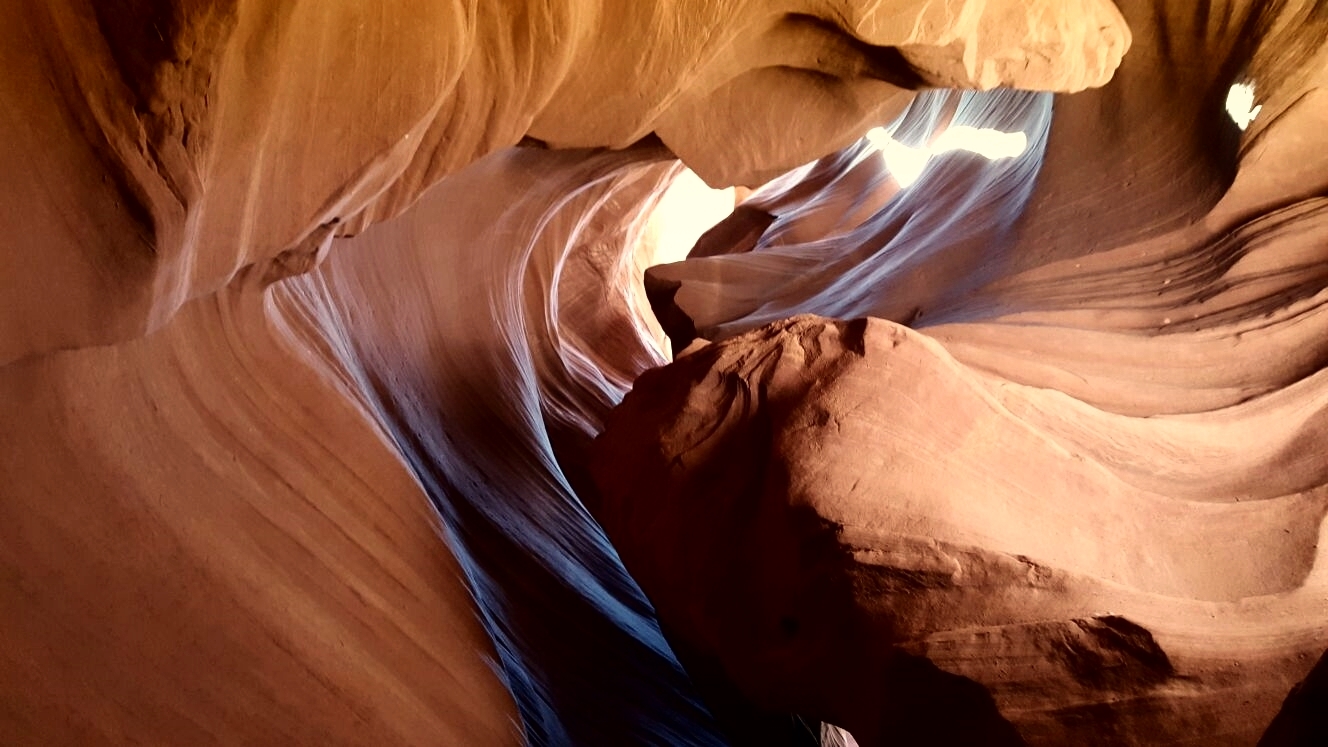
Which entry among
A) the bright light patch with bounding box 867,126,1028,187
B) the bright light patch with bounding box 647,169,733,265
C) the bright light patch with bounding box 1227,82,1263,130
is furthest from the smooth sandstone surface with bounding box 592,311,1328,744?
the bright light patch with bounding box 647,169,733,265

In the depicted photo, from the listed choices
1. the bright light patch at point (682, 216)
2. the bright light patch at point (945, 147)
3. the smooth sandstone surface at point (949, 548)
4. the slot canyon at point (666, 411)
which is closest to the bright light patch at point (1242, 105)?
Answer: the slot canyon at point (666, 411)

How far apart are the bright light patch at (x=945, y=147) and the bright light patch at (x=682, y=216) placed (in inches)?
45.9

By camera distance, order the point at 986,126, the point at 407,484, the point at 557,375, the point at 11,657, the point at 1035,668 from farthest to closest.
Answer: the point at 557,375
the point at 986,126
the point at 407,484
the point at 1035,668
the point at 11,657

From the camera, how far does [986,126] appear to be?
2.83m

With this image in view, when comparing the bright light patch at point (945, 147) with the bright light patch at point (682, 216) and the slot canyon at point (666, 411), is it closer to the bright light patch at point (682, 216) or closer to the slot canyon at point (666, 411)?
the slot canyon at point (666, 411)

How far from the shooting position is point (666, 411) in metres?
1.52

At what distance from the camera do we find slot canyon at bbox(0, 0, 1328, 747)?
1.12 metres

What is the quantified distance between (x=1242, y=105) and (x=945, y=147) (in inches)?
43.4

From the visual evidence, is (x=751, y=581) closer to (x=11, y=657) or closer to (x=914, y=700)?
(x=914, y=700)

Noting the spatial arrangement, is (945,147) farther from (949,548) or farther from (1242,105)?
(949,548)

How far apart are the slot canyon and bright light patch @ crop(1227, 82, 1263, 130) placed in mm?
Answer: 14

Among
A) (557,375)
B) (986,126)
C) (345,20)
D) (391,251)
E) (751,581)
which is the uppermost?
Answer: (391,251)

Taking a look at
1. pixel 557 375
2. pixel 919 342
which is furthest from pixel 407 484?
pixel 557 375

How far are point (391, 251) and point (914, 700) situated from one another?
65.1 inches
